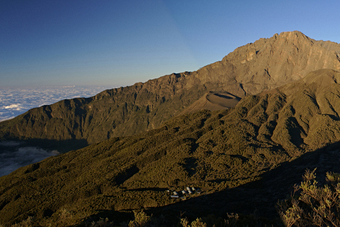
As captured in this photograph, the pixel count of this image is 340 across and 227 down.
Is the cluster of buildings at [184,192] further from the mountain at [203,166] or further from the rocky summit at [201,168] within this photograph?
the mountain at [203,166]

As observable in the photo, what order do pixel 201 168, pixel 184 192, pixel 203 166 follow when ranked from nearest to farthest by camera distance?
pixel 184 192
pixel 201 168
pixel 203 166

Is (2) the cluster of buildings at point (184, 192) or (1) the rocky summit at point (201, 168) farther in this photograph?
(2) the cluster of buildings at point (184, 192)

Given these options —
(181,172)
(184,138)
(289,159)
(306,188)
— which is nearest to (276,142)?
(289,159)

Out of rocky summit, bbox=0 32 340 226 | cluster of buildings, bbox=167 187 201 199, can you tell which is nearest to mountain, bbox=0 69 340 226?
rocky summit, bbox=0 32 340 226

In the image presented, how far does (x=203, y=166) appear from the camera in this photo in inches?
4198

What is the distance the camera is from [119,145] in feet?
511

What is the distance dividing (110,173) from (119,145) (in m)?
45.2

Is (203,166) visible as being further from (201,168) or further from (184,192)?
(184,192)

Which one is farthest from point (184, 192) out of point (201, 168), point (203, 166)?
point (203, 166)

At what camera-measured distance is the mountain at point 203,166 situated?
7269cm

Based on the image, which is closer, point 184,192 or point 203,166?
point 184,192

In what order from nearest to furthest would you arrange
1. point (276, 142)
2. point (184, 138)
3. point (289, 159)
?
point (289, 159) < point (276, 142) < point (184, 138)

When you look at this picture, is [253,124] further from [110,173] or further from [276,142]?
[110,173]

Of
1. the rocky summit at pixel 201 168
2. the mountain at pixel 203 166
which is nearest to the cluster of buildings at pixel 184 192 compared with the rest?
the rocky summit at pixel 201 168
